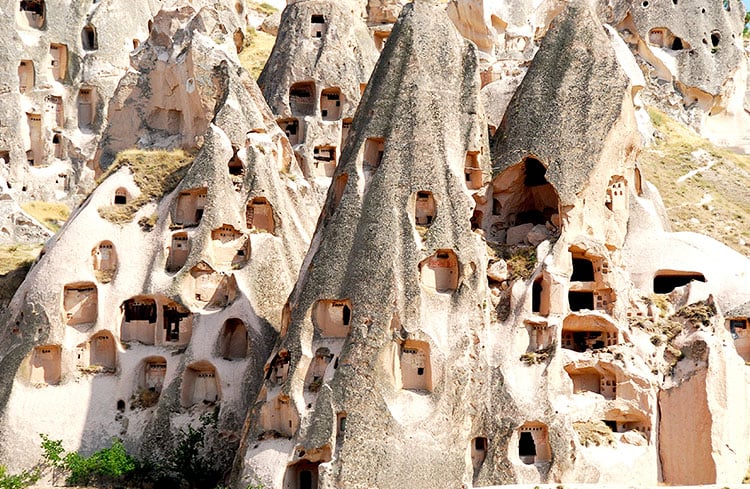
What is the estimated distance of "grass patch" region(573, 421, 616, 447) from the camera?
36594mm

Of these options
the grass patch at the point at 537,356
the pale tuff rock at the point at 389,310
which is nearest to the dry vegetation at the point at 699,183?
the grass patch at the point at 537,356

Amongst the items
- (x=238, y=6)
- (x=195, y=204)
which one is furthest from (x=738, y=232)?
(x=238, y=6)

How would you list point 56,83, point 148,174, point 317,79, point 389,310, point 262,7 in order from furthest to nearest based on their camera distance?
1. point 262,7
2. point 56,83
3. point 317,79
4. point 148,174
5. point 389,310

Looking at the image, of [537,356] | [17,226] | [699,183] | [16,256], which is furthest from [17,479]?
[699,183]

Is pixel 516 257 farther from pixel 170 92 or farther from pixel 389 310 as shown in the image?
pixel 170 92

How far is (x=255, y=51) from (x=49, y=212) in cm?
1541

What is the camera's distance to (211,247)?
137 feet

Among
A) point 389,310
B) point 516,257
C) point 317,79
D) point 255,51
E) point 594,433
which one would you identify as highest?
point 255,51

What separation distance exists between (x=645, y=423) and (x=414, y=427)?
290 inches

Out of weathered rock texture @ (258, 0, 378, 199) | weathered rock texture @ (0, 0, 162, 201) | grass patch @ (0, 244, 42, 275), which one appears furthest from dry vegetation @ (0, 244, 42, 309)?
weathered rock texture @ (0, 0, 162, 201)

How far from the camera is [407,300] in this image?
3559 centimetres

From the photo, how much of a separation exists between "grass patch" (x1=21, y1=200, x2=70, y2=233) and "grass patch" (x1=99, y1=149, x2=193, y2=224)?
15.3 metres

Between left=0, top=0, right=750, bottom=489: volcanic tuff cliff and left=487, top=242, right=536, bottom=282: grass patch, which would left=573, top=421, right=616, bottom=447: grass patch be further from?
left=487, top=242, right=536, bottom=282: grass patch

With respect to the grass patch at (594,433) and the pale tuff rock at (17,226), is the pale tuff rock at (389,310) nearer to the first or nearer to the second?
the grass patch at (594,433)
